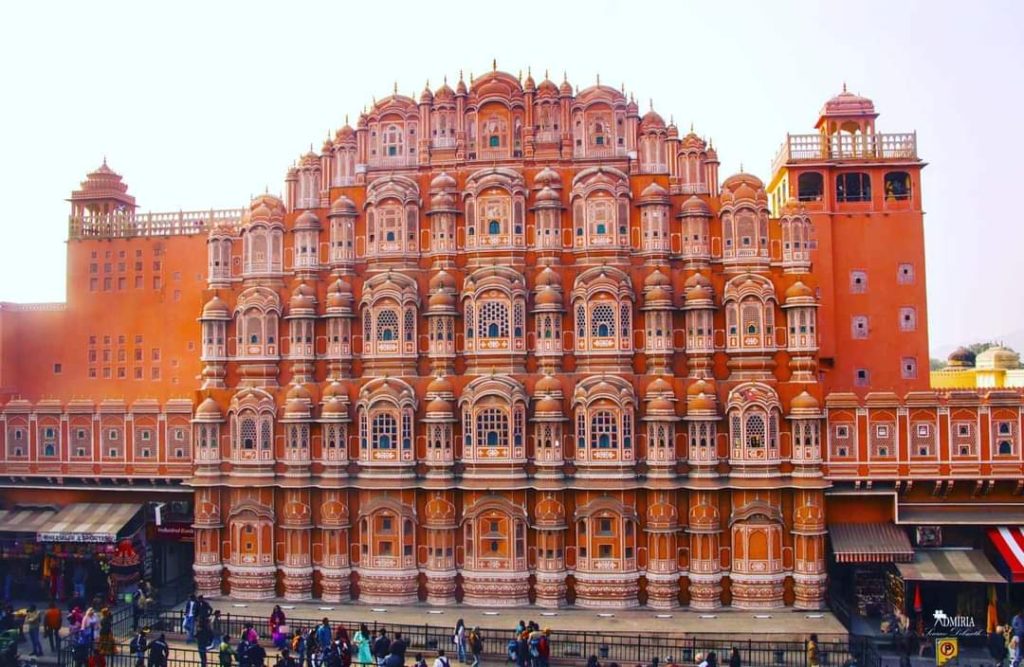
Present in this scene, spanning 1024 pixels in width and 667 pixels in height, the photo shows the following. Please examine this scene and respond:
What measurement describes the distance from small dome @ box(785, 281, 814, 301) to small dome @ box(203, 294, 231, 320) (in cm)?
2274

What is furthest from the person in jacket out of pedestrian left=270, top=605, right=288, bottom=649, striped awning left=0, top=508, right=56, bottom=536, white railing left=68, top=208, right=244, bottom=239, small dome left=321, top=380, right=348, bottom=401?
white railing left=68, top=208, right=244, bottom=239

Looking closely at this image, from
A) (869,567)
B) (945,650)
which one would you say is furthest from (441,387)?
(945,650)

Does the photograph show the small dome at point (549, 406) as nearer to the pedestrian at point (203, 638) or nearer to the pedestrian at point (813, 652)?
the pedestrian at point (813, 652)

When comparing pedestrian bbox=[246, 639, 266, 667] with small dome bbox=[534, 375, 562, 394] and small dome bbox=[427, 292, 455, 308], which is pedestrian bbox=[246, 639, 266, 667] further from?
small dome bbox=[427, 292, 455, 308]

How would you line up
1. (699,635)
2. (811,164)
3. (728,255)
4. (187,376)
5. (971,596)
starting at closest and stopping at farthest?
(699,635) < (971,596) < (728,255) < (811,164) < (187,376)

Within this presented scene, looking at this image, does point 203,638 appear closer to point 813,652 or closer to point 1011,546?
point 813,652

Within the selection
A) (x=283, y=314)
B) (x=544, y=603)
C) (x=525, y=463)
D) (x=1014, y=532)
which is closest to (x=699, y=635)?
(x=544, y=603)

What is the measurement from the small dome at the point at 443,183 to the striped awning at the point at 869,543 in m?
20.1

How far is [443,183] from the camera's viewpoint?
135ft

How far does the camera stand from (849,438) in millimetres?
38594

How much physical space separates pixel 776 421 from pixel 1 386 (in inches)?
1381

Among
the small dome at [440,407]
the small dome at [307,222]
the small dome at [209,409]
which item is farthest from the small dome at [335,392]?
the small dome at [307,222]

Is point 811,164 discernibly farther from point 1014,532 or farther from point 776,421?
point 1014,532

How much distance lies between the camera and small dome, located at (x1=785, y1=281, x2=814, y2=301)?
3881 cm
